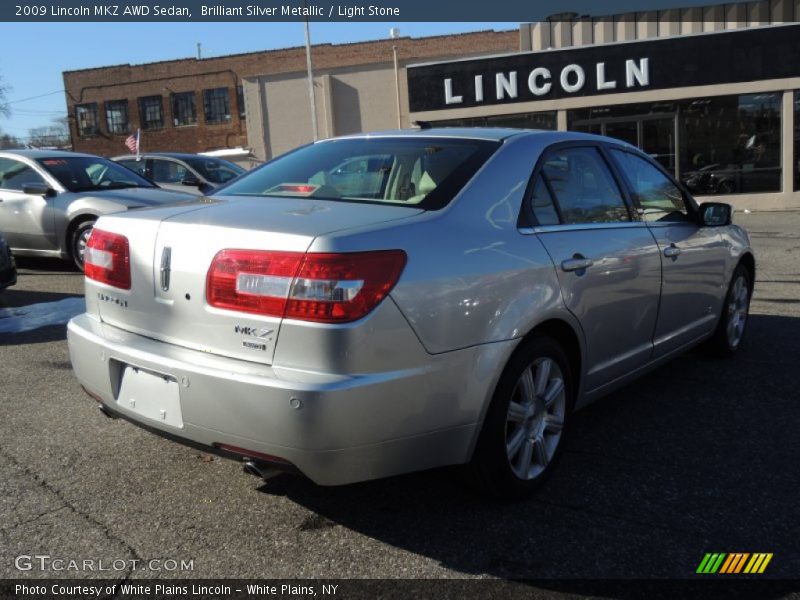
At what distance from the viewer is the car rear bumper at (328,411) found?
98.9 inches

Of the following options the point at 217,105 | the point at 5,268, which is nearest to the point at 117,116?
the point at 217,105

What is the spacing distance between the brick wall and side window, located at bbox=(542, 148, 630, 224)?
143 ft

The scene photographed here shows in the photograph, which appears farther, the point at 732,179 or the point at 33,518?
the point at 732,179

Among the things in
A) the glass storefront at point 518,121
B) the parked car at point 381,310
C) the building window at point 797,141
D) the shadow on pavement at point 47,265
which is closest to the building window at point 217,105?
the glass storefront at point 518,121

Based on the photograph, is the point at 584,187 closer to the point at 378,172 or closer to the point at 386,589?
the point at 378,172

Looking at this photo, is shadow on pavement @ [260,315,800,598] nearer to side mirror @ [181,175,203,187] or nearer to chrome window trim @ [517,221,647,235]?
chrome window trim @ [517,221,647,235]

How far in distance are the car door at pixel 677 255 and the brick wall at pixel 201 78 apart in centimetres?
4300

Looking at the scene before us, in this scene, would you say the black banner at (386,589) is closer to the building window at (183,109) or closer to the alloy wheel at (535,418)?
the alloy wheel at (535,418)

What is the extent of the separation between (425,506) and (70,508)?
151cm

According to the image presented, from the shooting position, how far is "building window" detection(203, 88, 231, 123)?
49.0 metres

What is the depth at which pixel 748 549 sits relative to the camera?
2.86m

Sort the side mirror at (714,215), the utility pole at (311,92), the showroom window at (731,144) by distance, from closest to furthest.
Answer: the side mirror at (714,215) → the showroom window at (731,144) → the utility pole at (311,92)

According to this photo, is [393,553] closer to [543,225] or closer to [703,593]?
[703,593]

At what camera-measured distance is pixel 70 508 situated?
3.16 m
